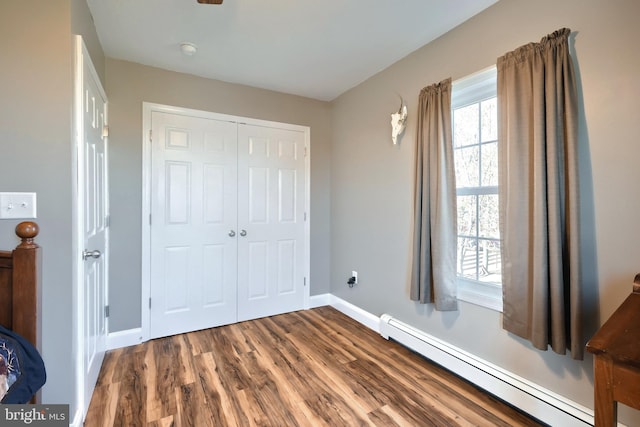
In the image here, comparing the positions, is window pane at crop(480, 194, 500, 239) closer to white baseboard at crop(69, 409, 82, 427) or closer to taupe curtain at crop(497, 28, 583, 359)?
taupe curtain at crop(497, 28, 583, 359)

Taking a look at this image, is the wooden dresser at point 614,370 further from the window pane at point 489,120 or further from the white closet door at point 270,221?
the white closet door at point 270,221

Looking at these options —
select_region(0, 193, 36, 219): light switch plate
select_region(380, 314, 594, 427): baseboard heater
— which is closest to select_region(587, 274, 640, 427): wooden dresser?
select_region(380, 314, 594, 427): baseboard heater

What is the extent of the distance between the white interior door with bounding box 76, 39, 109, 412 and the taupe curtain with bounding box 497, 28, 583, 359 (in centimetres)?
233

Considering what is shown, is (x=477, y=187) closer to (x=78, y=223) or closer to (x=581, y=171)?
(x=581, y=171)

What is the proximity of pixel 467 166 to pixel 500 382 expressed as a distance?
139 cm

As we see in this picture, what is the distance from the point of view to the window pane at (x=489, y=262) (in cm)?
188

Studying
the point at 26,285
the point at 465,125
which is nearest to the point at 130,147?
the point at 26,285

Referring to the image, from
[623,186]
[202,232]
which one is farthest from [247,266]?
[623,186]

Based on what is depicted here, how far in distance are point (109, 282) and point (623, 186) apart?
338 cm

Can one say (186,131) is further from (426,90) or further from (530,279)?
(530,279)

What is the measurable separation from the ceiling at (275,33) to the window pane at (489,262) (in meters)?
1.51

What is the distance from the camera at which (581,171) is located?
1.42 m

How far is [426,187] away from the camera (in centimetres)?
212

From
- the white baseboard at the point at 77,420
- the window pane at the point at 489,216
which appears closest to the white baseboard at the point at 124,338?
the white baseboard at the point at 77,420
